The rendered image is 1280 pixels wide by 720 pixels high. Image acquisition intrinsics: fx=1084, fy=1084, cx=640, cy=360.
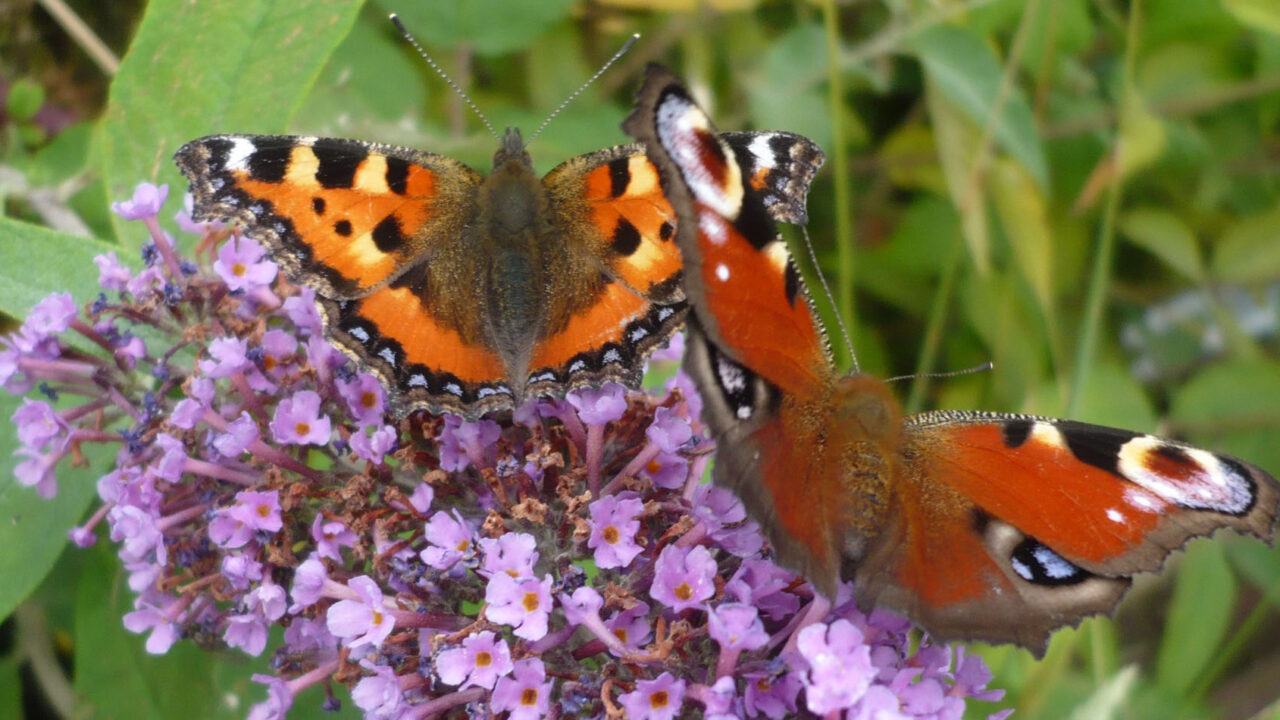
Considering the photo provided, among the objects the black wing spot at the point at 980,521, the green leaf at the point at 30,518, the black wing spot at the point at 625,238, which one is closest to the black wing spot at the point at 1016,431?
the black wing spot at the point at 980,521

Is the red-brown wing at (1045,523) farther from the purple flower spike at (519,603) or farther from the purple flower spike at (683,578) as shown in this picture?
the purple flower spike at (519,603)

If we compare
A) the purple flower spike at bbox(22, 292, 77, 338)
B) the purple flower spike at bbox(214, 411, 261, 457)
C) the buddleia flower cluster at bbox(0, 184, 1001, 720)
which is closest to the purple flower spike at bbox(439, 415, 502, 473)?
the buddleia flower cluster at bbox(0, 184, 1001, 720)

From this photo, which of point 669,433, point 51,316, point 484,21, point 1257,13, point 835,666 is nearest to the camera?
point 835,666

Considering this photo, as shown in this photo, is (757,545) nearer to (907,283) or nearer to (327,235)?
(327,235)

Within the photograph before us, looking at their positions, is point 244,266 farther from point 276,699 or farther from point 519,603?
point 519,603

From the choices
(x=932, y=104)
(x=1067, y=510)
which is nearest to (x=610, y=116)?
(x=932, y=104)

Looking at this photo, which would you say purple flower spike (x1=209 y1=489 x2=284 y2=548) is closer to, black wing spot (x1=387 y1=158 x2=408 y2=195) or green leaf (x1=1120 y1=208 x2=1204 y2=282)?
black wing spot (x1=387 y1=158 x2=408 y2=195)

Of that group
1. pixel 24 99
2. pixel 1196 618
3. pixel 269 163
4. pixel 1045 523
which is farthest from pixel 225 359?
pixel 1196 618
